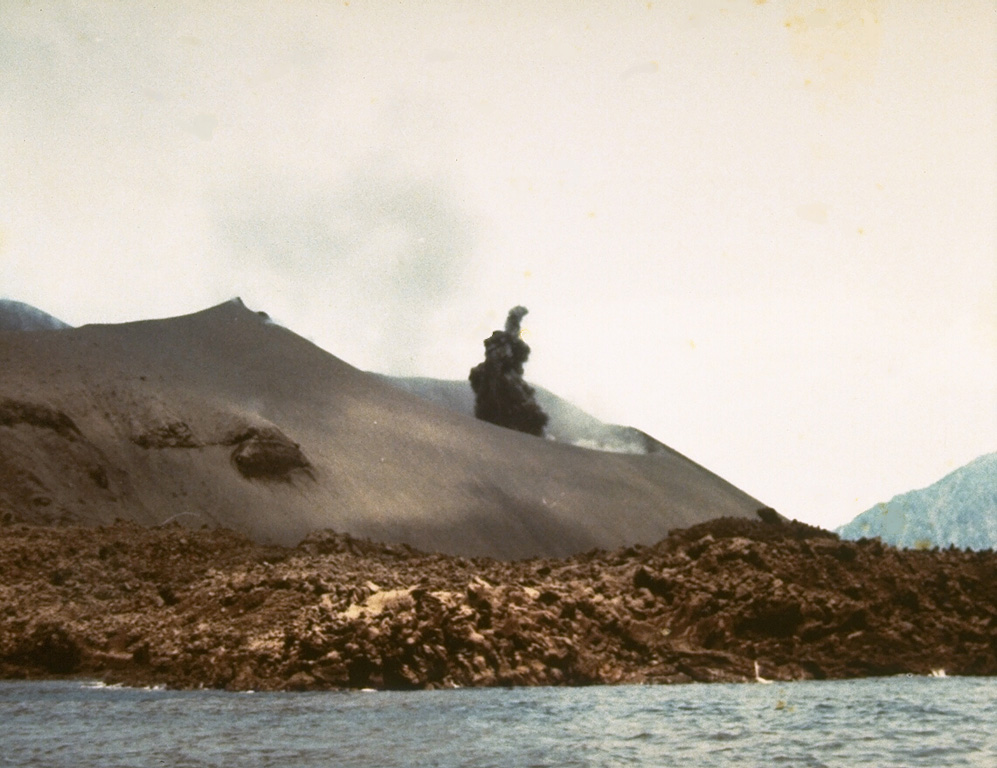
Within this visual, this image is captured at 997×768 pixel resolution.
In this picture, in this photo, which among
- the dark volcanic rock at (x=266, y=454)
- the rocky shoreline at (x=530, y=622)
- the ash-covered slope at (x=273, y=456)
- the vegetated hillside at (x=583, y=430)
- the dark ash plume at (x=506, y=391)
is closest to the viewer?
the rocky shoreline at (x=530, y=622)

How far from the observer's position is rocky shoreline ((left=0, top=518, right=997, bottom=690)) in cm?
1745

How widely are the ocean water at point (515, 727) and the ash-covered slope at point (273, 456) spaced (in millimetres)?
20310

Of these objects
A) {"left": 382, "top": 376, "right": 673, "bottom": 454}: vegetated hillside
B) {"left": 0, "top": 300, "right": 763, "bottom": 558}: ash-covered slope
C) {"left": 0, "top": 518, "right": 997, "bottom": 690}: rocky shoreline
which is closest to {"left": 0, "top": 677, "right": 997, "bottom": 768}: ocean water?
{"left": 0, "top": 518, "right": 997, "bottom": 690}: rocky shoreline

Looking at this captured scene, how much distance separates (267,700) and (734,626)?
25.4ft

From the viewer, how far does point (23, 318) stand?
79500 mm

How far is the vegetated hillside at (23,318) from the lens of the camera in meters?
78.0

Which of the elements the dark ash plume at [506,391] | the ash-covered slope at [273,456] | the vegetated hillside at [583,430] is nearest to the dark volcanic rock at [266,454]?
the ash-covered slope at [273,456]

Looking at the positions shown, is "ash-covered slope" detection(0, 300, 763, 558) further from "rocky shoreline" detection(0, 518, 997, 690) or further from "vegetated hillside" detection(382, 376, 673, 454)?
"rocky shoreline" detection(0, 518, 997, 690)

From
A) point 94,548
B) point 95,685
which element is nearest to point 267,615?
point 95,685

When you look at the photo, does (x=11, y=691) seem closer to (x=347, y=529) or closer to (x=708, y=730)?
(x=708, y=730)

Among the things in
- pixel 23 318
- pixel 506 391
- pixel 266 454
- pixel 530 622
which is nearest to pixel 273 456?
pixel 266 454

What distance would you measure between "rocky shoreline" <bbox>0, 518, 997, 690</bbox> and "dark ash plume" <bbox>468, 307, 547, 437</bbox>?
152ft

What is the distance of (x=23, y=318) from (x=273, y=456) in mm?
41002

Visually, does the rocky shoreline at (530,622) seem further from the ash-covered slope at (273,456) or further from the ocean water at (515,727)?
the ash-covered slope at (273,456)
